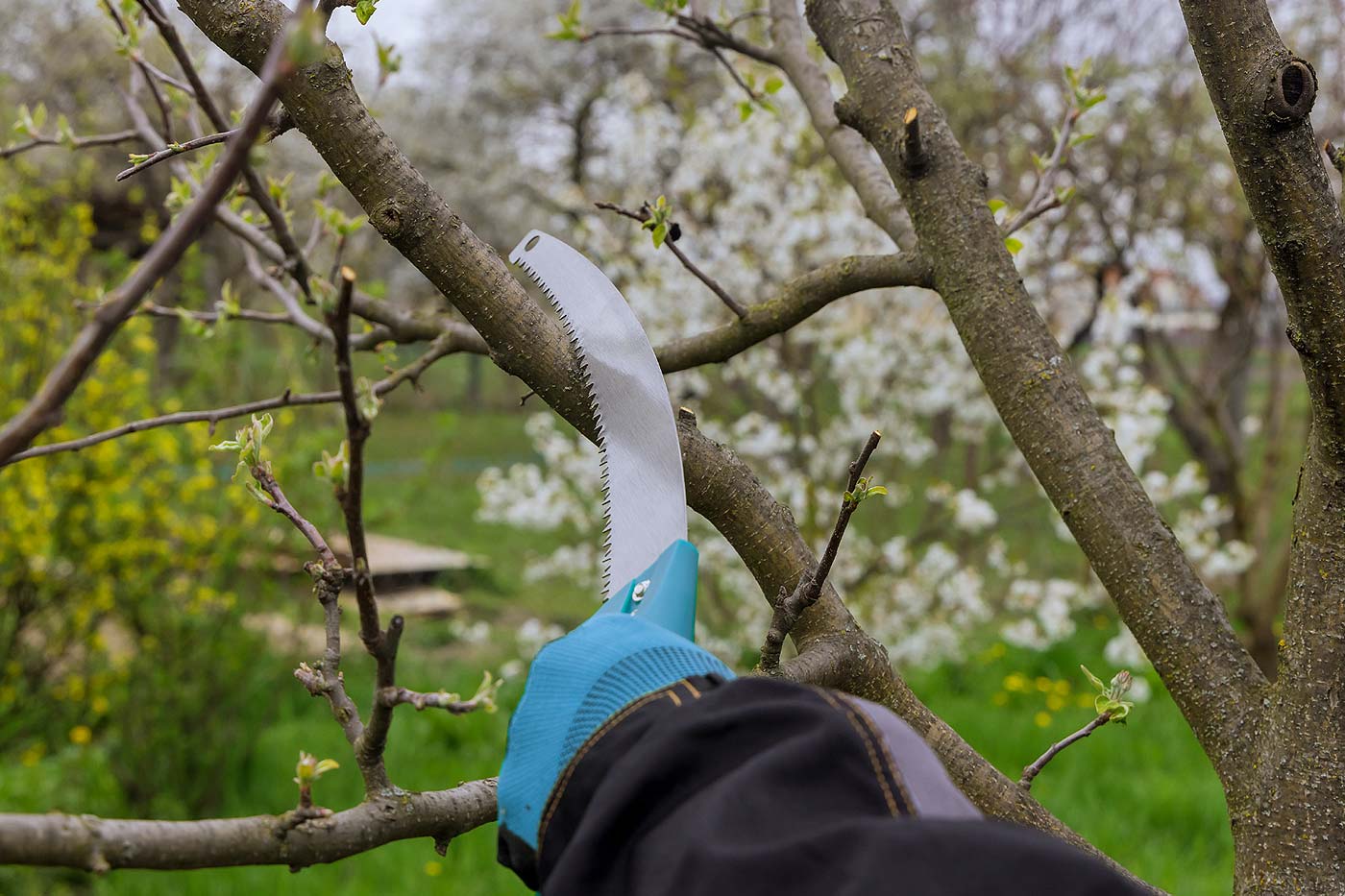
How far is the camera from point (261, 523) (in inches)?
176

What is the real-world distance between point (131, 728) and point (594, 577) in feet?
9.87

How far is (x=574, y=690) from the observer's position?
85 cm

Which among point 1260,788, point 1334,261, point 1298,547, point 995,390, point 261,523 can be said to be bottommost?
point 261,523

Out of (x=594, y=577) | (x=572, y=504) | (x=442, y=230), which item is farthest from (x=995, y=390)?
(x=594, y=577)

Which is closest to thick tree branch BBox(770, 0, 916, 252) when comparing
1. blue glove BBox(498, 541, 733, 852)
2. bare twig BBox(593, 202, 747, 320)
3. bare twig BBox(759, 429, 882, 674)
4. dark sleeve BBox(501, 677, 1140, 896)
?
bare twig BBox(593, 202, 747, 320)

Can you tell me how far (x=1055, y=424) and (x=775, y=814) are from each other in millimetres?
960

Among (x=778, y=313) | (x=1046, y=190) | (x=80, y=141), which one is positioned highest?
(x=80, y=141)

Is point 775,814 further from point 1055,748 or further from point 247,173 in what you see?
point 247,173

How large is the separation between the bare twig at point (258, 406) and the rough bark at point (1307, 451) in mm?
1092

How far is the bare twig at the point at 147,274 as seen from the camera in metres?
0.45

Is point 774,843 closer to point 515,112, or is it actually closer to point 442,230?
point 442,230

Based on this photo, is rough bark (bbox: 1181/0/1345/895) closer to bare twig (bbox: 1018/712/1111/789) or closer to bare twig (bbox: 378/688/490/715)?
bare twig (bbox: 1018/712/1111/789)

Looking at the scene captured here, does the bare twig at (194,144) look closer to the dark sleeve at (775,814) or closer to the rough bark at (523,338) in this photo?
the rough bark at (523,338)

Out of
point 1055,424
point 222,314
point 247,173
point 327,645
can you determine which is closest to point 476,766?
point 222,314
